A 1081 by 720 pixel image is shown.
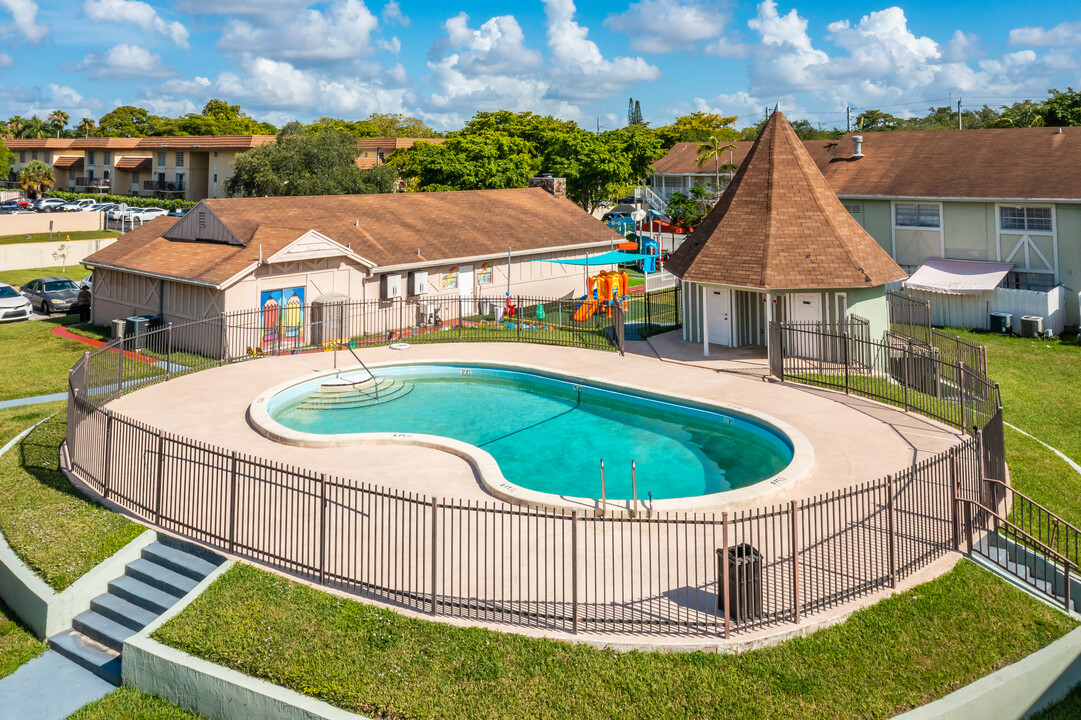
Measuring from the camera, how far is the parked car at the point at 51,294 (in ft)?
118

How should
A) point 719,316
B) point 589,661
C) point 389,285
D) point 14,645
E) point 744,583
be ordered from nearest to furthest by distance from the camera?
point 589,661
point 744,583
point 14,645
point 719,316
point 389,285

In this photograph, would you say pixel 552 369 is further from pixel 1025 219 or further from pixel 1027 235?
pixel 1025 219

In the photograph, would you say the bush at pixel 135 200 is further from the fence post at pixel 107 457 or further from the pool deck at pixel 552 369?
the fence post at pixel 107 457

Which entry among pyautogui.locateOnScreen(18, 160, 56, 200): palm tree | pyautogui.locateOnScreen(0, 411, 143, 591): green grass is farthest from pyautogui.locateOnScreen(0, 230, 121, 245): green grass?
pyautogui.locateOnScreen(0, 411, 143, 591): green grass

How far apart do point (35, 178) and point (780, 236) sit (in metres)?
90.1

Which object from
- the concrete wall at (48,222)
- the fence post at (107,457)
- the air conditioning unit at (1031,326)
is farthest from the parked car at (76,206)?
the air conditioning unit at (1031,326)

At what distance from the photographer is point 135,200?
276ft

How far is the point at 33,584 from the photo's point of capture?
1227 cm

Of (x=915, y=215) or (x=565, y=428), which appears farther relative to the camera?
(x=915, y=215)

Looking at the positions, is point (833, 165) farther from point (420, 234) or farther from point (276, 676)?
point (276, 676)

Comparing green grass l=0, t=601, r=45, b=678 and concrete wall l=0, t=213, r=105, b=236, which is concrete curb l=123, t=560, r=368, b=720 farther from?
concrete wall l=0, t=213, r=105, b=236

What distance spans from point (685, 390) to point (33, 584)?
49.6ft

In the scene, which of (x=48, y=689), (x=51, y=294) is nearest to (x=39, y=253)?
(x=51, y=294)

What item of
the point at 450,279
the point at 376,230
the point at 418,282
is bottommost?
the point at 418,282
